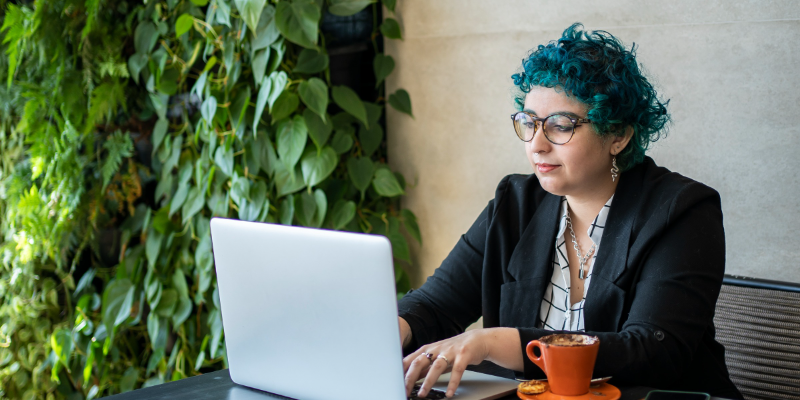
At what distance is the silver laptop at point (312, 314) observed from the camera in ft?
2.89

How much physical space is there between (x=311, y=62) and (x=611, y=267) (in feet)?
3.85

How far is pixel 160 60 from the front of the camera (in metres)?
2.25

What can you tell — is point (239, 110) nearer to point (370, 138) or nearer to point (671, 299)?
point (370, 138)

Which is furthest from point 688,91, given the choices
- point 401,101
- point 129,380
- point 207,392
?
point 129,380

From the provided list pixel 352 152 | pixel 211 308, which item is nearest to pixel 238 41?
pixel 352 152

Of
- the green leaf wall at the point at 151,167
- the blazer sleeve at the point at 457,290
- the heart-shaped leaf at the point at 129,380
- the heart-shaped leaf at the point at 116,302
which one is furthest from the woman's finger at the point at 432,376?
the heart-shaped leaf at the point at 129,380

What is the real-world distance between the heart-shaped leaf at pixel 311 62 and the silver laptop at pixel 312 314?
116 cm

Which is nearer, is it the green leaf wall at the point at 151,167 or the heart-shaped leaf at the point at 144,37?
the green leaf wall at the point at 151,167

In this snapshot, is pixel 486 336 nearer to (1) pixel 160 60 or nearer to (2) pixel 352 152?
(2) pixel 352 152

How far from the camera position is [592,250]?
1.42 metres

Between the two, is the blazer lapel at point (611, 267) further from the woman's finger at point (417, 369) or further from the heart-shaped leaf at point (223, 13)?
the heart-shaped leaf at point (223, 13)

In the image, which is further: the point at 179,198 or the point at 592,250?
the point at 179,198

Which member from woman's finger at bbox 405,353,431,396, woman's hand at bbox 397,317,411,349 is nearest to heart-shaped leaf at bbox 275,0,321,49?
woman's hand at bbox 397,317,411,349

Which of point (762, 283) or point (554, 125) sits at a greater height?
point (554, 125)
